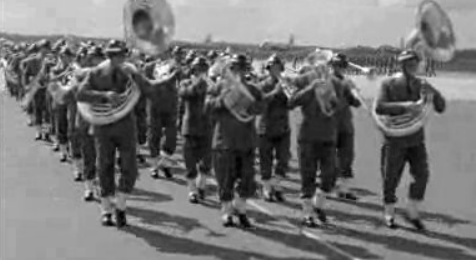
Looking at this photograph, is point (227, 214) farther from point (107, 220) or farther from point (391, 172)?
point (391, 172)

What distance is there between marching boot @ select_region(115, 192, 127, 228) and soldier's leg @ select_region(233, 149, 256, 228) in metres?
1.46

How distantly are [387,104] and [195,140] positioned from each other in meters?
3.49

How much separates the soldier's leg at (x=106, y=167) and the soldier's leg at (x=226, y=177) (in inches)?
52.5

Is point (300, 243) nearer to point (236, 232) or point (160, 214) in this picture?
point (236, 232)

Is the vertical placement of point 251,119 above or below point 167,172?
above

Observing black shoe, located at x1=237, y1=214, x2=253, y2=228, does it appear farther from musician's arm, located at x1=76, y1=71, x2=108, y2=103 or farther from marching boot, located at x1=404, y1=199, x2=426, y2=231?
musician's arm, located at x1=76, y1=71, x2=108, y2=103

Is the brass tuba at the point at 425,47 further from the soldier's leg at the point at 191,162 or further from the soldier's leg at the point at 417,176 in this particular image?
the soldier's leg at the point at 191,162

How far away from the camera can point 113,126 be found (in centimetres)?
1089

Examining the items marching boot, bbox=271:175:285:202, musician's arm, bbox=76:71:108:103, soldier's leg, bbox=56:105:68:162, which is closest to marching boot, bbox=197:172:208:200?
marching boot, bbox=271:175:285:202

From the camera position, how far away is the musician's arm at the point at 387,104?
429 inches

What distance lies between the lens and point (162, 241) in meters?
10.5

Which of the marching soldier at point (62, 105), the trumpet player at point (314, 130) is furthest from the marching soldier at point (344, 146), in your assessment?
the marching soldier at point (62, 105)

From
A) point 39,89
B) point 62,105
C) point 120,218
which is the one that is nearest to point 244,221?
point 120,218

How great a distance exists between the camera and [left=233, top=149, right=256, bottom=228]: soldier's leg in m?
11.1
